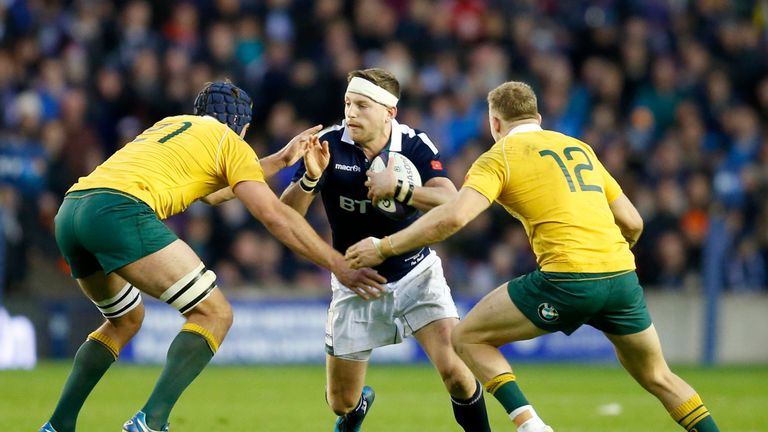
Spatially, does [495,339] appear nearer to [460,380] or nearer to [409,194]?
[460,380]

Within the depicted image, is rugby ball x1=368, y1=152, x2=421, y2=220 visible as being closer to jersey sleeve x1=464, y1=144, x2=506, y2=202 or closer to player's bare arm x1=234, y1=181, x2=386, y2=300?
player's bare arm x1=234, y1=181, x2=386, y2=300

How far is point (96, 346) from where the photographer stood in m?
7.97

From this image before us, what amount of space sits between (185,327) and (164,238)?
542mm

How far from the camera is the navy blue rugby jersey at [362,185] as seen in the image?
857 cm

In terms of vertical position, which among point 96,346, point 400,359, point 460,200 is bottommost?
point 400,359

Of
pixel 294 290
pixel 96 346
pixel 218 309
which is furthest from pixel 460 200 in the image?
pixel 294 290

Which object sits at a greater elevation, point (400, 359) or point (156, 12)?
point (156, 12)

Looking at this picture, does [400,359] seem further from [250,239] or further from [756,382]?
[756,382]

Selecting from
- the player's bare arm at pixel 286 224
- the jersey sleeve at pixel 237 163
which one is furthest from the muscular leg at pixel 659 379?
the jersey sleeve at pixel 237 163

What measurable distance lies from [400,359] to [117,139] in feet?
16.1

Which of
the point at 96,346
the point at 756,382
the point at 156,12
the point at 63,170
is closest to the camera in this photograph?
the point at 96,346

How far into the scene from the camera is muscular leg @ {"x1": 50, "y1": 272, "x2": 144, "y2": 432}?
782 centimetres

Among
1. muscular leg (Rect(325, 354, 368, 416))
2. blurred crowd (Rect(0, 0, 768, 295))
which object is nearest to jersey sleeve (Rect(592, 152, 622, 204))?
muscular leg (Rect(325, 354, 368, 416))

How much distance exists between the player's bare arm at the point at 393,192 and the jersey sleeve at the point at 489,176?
584 mm
